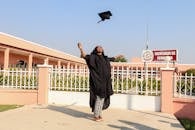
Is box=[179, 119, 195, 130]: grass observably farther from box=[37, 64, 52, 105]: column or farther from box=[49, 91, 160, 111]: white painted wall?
box=[37, 64, 52, 105]: column

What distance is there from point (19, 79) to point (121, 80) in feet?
12.1

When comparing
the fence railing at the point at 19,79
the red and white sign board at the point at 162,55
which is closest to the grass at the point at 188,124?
the fence railing at the point at 19,79

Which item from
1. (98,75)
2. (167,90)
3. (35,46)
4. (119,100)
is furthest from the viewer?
(35,46)

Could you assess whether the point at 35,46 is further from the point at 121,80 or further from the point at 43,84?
the point at 121,80

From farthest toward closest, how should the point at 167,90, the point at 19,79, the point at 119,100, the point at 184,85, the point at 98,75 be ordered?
1. the point at 19,79
2. the point at 119,100
3. the point at 184,85
4. the point at 167,90
5. the point at 98,75

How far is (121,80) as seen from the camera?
1216 centimetres

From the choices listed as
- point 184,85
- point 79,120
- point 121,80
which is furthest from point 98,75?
point 184,85

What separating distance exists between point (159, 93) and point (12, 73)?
527 cm

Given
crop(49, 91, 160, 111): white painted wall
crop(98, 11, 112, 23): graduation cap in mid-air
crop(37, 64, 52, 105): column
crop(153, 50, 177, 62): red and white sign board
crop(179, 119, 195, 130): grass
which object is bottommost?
crop(179, 119, 195, 130): grass

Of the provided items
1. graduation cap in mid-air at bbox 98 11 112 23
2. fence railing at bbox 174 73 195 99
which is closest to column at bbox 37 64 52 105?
graduation cap in mid-air at bbox 98 11 112 23

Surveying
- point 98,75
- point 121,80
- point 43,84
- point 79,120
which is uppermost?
point 98,75

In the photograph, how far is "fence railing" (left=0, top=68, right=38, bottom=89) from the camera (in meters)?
12.9

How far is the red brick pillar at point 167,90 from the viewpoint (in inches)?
435

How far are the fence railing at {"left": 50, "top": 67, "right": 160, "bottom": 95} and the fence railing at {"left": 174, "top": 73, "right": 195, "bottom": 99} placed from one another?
0.61 meters
